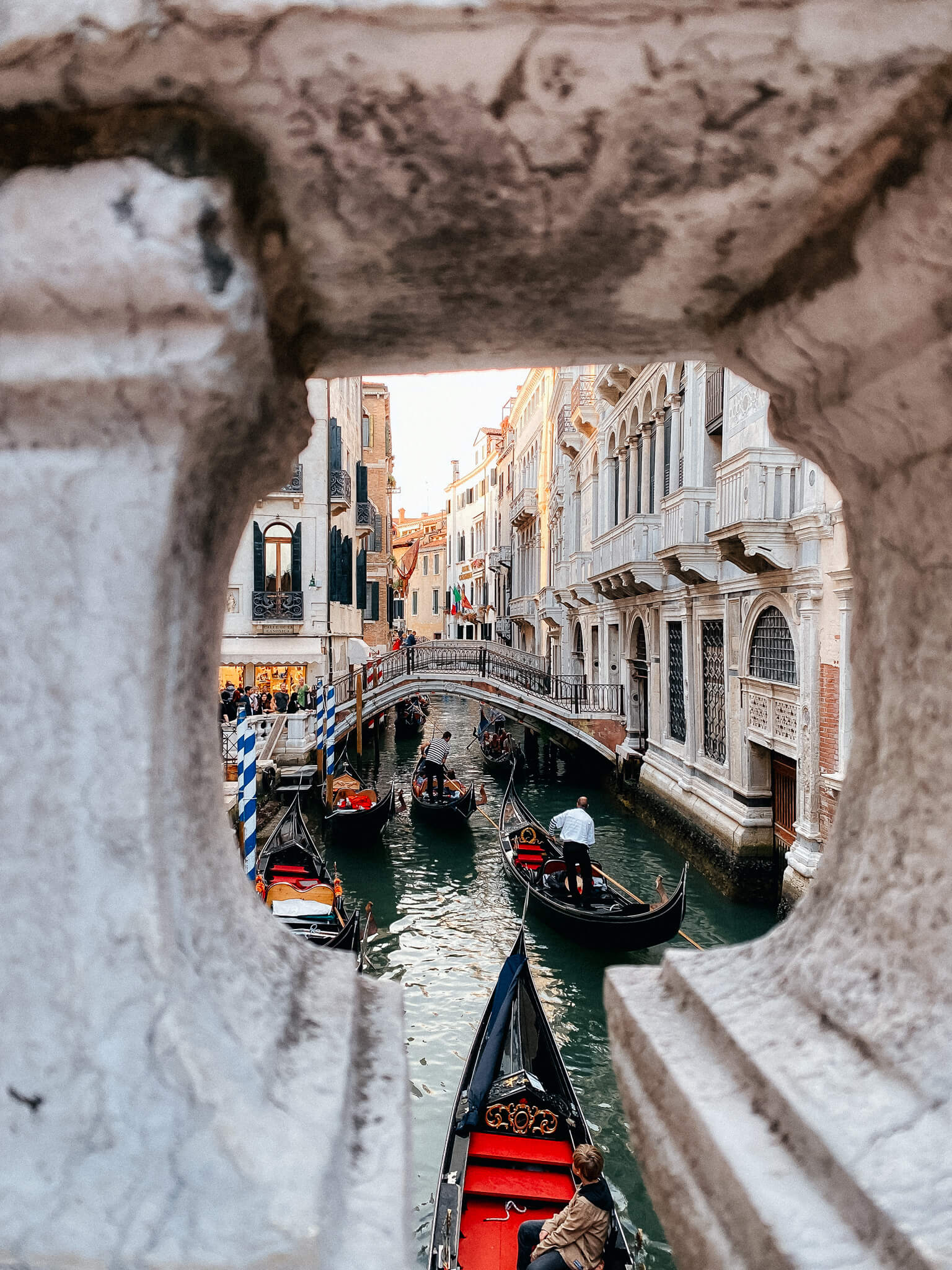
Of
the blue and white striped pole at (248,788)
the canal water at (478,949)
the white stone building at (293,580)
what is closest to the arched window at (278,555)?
the white stone building at (293,580)

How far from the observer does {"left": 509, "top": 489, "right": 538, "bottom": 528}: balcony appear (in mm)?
28625

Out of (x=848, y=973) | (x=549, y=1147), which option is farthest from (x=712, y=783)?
(x=848, y=973)

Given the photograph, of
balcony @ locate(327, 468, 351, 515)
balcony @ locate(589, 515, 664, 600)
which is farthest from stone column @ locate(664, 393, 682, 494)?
balcony @ locate(327, 468, 351, 515)

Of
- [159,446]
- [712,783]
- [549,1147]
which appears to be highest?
[159,446]

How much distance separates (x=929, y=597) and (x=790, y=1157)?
557 mm

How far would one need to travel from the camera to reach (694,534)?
10758 mm

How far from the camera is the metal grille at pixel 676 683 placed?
42.0 feet

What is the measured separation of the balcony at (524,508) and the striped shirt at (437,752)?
1554 centimetres

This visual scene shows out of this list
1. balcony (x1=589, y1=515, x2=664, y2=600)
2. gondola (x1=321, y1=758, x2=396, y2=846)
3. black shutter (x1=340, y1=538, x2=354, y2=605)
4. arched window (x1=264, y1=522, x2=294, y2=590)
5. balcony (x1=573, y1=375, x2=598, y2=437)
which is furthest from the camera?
black shutter (x1=340, y1=538, x2=354, y2=605)

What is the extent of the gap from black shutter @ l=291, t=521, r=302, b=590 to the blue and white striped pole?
8921mm

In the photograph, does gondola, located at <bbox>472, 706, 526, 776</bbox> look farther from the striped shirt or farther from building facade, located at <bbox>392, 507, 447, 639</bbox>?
building facade, located at <bbox>392, 507, 447, 639</bbox>

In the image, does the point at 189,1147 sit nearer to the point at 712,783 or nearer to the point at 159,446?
the point at 159,446

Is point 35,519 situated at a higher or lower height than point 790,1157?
higher

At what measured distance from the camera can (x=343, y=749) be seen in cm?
1791
